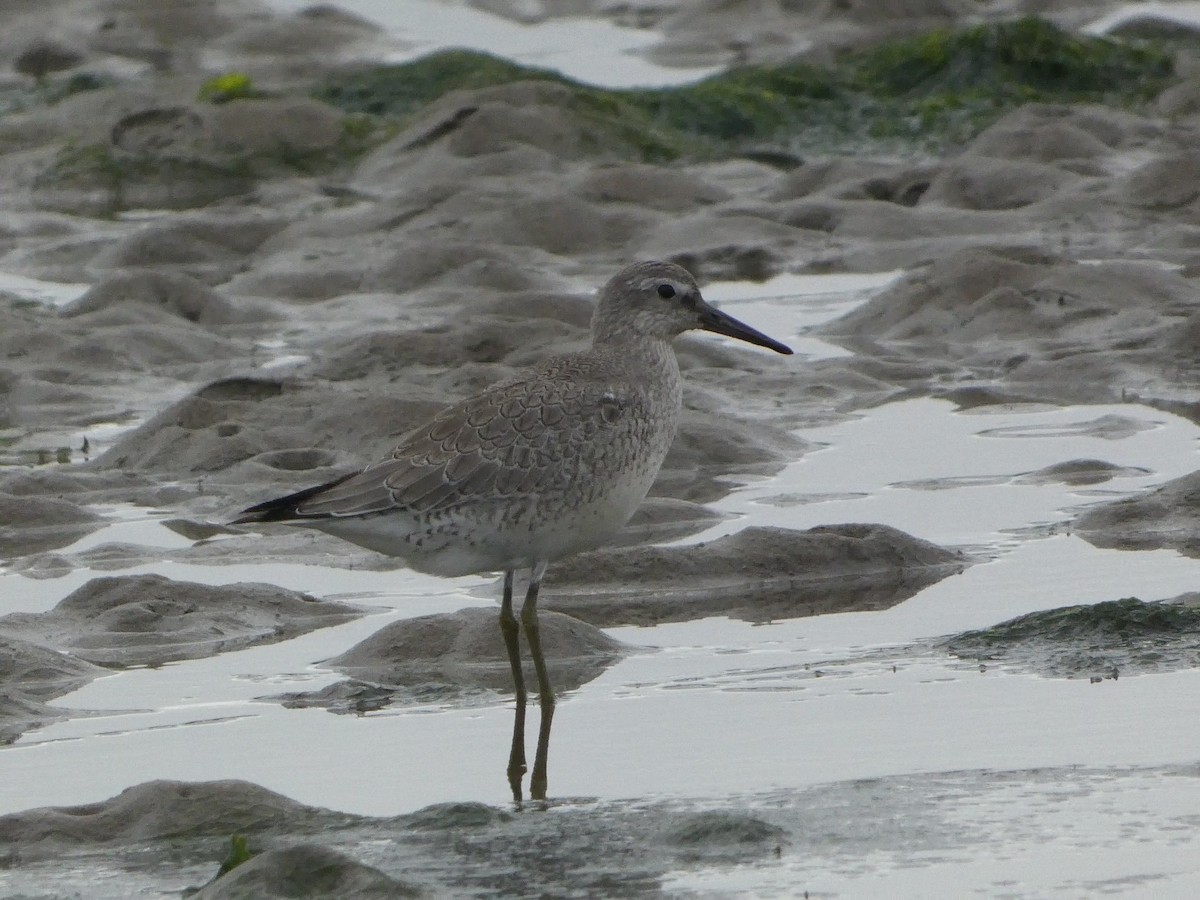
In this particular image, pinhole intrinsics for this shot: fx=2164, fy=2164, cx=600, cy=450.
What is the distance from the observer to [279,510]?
7664 millimetres

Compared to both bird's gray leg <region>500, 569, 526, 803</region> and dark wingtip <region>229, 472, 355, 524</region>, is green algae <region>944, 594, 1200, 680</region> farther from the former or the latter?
dark wingtip <region>229, 472, 355, 524</region>

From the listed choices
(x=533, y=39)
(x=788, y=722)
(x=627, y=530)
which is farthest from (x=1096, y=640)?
(x=533, y=39)

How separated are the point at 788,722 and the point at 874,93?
43.1 feet

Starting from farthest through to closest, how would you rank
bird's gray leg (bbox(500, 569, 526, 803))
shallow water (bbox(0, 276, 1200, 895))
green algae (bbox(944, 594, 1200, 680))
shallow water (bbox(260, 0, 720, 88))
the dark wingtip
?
shallow water (bbox(260, 0, 720, 88)) < the dark wingtip < green algae (bbox(944, 594, 1200, 680)) < bird's gray leg (bbox(500, 569, 526, 803)) < shallow water (bbox(0, 276, 1200, 895))

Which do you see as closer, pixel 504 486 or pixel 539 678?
pixel 539 678

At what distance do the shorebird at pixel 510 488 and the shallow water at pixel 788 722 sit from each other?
527 mm

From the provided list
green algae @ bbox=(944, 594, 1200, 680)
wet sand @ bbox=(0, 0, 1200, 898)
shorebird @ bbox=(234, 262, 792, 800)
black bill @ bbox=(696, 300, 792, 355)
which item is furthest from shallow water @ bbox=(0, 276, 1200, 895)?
black bill @ bbox=(696, 300, 792, 355)

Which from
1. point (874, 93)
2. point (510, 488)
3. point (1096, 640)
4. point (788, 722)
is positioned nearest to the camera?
point (788, 722)

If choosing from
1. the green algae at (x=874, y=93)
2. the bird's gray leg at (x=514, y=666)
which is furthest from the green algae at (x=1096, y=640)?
the green algae at (x=874, y=93)

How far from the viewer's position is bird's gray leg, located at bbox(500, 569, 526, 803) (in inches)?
278

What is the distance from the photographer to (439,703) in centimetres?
764

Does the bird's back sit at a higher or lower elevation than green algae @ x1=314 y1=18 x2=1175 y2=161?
lower

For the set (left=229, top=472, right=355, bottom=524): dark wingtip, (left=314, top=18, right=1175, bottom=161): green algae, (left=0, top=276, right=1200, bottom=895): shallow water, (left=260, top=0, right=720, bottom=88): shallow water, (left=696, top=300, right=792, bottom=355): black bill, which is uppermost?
(left=260, top=0, right=720, bottom=88): shallow water

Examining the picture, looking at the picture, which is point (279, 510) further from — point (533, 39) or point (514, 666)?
point (533, 39)
